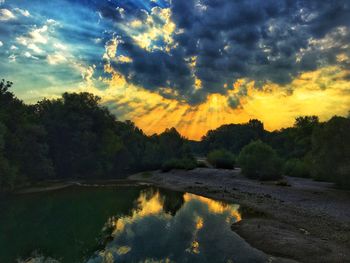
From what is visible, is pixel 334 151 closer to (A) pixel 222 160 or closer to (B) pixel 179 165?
(A) pixel 222 160

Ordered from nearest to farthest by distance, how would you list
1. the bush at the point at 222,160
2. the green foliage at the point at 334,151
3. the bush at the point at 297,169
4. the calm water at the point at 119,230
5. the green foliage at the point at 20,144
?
the calm water at the point at 119,230 < the green foliage at the point at 334,151 < the green foliage at the point at 20,144 < the bush at the point at 297,169 < the bush at the point at 222,160

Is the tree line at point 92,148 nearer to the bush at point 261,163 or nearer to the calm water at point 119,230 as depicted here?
the bush at point 261,163

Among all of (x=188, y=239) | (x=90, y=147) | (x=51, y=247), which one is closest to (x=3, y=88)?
(x=90, y=147)

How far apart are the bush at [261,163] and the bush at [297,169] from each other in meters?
8.29

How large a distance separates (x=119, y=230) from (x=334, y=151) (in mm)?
34753

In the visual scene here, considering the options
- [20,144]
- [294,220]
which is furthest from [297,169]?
[20,144]

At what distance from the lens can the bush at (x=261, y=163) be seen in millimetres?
74250

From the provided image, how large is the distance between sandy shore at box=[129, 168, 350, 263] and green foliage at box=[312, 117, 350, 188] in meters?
2.61

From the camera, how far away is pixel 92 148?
104 m

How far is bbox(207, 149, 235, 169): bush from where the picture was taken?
105750 mm

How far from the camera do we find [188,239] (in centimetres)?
2886

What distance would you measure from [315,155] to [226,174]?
3222cm

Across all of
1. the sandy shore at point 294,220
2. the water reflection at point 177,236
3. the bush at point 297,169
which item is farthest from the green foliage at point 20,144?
the bush at point 297,169

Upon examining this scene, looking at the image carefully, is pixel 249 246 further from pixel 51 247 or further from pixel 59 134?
pixel 59 134
